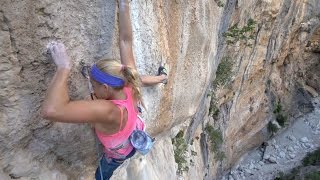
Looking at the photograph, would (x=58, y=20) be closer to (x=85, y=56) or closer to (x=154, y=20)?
(x=85, y=56)

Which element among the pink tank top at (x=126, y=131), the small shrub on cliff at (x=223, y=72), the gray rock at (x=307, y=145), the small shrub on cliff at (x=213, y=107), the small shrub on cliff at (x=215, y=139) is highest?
the pink tank top at (x=126, y=131)

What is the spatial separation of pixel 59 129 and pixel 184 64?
7.63 feet

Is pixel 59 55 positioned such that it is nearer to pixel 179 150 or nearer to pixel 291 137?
pixel 179 150

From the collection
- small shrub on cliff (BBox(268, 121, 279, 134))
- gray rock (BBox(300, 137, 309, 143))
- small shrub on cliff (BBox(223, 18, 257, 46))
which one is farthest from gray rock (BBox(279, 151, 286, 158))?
small shrub on cliff (BBox(223, 18, 257, 46))

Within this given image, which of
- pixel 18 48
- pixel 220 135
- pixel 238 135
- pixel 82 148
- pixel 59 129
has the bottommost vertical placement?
pixel 238 135

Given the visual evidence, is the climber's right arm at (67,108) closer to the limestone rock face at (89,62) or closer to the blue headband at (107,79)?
the blue headband at (107,79)

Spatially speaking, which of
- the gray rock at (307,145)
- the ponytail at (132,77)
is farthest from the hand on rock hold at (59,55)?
the gray rock at (307,145)

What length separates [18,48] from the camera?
3109 millimetres

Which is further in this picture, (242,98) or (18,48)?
(242,98)

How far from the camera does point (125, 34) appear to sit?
3.77m

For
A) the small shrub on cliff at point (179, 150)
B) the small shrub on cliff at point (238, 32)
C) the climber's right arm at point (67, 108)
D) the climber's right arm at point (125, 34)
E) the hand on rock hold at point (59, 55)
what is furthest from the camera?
the small shrub on cliff at point (238, 32)

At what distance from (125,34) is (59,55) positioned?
2.44 feet

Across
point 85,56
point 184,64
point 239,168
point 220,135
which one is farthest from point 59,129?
point 239,168

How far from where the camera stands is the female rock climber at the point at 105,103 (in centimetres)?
279
